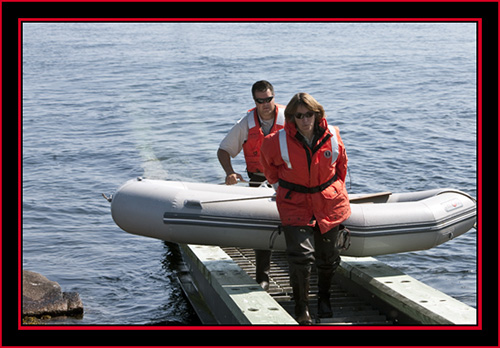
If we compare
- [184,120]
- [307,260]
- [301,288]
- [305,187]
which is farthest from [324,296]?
[184,120]

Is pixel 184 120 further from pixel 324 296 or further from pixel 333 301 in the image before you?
pixel 324 296

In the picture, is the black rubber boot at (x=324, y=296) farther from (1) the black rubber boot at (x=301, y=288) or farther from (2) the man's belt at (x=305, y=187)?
(2) the man's belt at (x=305, y=187)

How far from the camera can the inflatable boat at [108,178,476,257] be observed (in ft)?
16.6

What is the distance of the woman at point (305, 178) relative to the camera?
425 cm

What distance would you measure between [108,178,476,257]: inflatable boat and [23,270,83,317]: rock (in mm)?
811

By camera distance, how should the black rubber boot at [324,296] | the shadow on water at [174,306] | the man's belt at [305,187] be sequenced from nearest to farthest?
1. the man's belt at [305,187]
2. the black rubber boot at [324,296]
3. the shadow on water at [174,306]

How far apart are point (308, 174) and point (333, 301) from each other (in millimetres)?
1323

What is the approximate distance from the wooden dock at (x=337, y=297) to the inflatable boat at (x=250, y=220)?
0.76ft

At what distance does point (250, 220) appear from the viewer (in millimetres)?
5047

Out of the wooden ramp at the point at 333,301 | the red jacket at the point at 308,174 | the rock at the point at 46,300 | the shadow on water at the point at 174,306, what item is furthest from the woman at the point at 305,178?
the rock at the point at 46,300

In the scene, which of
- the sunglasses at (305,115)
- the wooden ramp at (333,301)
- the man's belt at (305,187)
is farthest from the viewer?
the wooden ramp at (333,301)

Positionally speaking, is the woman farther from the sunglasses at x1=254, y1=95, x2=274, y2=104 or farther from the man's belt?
the sunglasses at x1=254, y1=95, x2=274, y2=104

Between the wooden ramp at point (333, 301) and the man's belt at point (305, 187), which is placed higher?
the man's belt at point (305, 187)

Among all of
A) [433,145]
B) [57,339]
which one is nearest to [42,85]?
[433,145]
